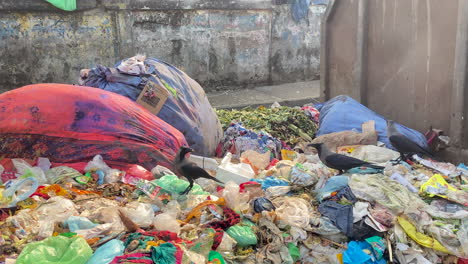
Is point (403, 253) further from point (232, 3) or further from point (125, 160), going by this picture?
point (232, 3)

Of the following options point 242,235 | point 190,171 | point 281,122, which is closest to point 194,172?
point 190,171

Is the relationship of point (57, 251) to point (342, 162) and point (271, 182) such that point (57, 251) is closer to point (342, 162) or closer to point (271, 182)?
point (271, 182)

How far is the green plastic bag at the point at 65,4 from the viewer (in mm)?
7004

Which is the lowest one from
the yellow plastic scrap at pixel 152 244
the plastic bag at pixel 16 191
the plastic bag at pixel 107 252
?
the yellow plastic scrap at pixel 152 244

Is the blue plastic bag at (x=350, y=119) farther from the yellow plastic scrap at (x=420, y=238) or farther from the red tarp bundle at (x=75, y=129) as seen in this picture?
the red tarp bundle at (x=75, y=129)

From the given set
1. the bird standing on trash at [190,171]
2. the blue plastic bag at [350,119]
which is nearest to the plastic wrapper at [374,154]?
the blue plastic bag at [350,119]

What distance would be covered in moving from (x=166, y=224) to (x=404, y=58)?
3105 millimetres

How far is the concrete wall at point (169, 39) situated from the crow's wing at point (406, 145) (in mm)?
5236

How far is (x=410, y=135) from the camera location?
394 cm

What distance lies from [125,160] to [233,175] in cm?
81

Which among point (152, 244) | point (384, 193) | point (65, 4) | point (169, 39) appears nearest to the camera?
point (152, 244)

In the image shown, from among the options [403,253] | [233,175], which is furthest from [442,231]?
[233,175]

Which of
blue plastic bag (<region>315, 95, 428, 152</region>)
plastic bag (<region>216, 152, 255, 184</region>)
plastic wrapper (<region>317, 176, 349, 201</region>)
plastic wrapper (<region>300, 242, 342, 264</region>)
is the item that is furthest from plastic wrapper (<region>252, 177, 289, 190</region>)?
blue plastic bag (<region>315, 95, 428, 152</region>)

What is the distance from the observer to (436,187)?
2924 mm
